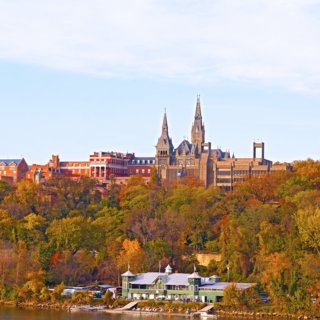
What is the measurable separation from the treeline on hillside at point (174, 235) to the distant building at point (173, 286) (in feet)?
12.0

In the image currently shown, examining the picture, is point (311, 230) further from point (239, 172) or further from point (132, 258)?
point (239, 172)

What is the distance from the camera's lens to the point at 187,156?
124m

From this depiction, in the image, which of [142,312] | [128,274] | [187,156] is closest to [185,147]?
[187,156]

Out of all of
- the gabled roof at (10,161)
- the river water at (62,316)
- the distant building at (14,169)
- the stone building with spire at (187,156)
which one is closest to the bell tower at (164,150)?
the stone building with spire at (187,156)

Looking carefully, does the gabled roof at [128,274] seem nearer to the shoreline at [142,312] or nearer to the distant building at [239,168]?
the shoreline at [142,312]

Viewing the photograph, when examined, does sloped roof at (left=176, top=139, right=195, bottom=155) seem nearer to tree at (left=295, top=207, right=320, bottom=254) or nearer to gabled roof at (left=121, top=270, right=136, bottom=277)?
gabled roof at (left=121, top=270, right=136, bottom=277)

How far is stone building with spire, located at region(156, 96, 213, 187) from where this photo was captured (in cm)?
11962

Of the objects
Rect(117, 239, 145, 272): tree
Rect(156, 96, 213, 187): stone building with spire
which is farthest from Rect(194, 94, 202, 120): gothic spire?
Rect(117, 239, 145, 272): tree

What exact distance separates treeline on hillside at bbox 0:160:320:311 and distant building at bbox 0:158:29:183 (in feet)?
72.1

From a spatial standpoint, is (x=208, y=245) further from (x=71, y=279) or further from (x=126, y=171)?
(x=126, y=171)

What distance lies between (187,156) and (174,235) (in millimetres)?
35189

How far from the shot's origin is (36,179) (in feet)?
406

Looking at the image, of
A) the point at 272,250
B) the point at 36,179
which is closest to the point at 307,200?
the point at 272,250

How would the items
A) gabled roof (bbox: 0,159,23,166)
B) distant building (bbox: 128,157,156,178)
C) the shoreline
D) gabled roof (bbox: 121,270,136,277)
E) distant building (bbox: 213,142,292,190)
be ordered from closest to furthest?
1. the shoreline
2. gabled roof (bbox: 121,270,136,277)
3. distant building (bbox: 213,142,292,190)
4. distant building (bbox: 128,157,156,178)
5. gabled roof (bbox: 0,159,23,166)
